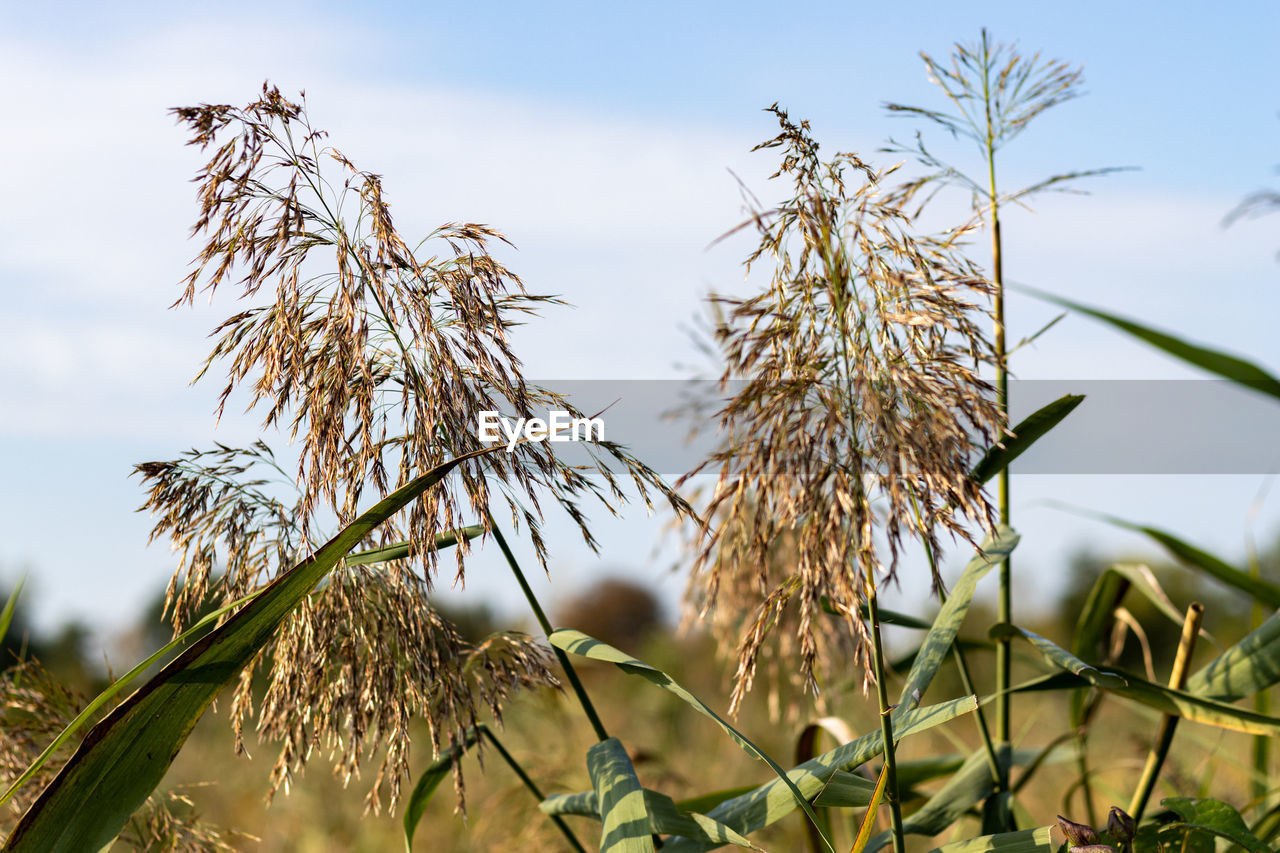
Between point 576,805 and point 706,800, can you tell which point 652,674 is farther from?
point 706,800

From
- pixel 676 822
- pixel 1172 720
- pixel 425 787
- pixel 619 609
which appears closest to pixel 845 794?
pixel 676 822

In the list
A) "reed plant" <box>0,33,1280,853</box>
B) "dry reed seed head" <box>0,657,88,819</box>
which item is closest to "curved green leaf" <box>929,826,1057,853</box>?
"reed plant" <box>0,33,1280,853</box>

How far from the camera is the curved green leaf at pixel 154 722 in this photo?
2.52 feet

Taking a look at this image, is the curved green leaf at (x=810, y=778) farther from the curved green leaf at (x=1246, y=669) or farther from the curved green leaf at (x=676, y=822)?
the curved green leaf at (x=1246, y=669)

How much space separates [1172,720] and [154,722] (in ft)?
2.98

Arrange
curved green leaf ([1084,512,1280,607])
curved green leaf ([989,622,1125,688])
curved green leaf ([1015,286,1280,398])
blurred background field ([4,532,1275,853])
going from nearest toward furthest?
curved green leaf ([1015,286,1280,398])
curved green leaf ([989,622,1125,688])
curved green leaf ([1084,512,1280,607])
blurred background field ([4,532,1275,853])

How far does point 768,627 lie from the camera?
793mm

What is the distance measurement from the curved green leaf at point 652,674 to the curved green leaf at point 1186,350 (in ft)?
1.20

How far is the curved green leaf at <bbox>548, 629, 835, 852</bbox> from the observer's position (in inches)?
29.7

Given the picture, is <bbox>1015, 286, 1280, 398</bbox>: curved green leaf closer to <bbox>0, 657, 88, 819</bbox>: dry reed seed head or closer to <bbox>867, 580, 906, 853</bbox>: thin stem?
<bbox>867, 580, 906, 853</bbox>: thin stem

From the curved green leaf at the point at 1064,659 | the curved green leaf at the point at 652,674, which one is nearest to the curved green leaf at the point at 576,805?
the curved green leaf at the point at 652,674

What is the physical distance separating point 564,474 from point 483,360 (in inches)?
4.6

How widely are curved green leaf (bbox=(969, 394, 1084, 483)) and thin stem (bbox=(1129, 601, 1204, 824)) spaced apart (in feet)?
0.71

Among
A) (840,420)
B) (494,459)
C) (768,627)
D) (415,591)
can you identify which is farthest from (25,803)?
(840,420)
